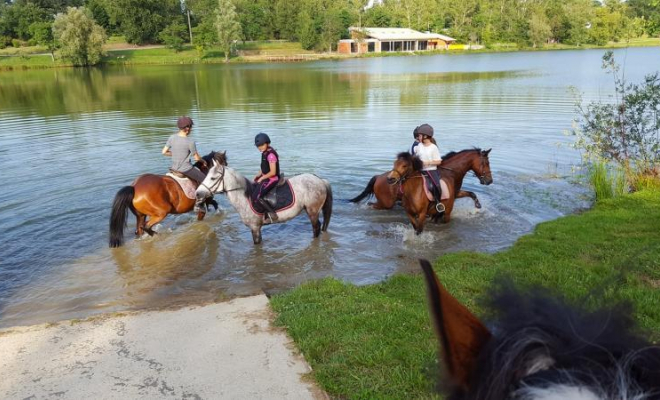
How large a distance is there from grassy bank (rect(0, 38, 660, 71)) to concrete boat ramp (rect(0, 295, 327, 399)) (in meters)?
77.4

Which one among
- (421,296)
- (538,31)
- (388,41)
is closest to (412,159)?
(421,296)

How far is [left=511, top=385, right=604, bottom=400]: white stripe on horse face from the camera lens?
38.3 inches

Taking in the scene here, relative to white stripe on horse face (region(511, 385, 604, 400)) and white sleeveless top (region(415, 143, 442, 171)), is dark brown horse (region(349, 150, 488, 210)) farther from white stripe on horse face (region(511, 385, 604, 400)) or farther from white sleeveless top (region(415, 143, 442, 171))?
white stripe on horse face (region(511, 385, 604, 400))

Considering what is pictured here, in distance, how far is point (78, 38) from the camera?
66.5m

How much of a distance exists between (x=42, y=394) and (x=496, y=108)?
24.6 metres

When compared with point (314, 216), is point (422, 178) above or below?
above

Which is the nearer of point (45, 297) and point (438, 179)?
point (45, 297)

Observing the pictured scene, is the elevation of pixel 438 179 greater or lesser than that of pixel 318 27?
lesser

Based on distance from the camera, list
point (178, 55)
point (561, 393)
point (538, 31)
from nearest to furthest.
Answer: point (561, 393), point (178, 55), point (538, 31)

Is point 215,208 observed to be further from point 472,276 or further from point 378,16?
point 378,16

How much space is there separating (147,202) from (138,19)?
9491 centimetres

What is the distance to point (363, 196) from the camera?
38.8ft

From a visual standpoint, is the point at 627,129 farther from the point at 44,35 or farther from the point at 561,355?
the point at 44,35

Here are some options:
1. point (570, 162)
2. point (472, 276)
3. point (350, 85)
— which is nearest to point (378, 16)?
point (350, 85)
